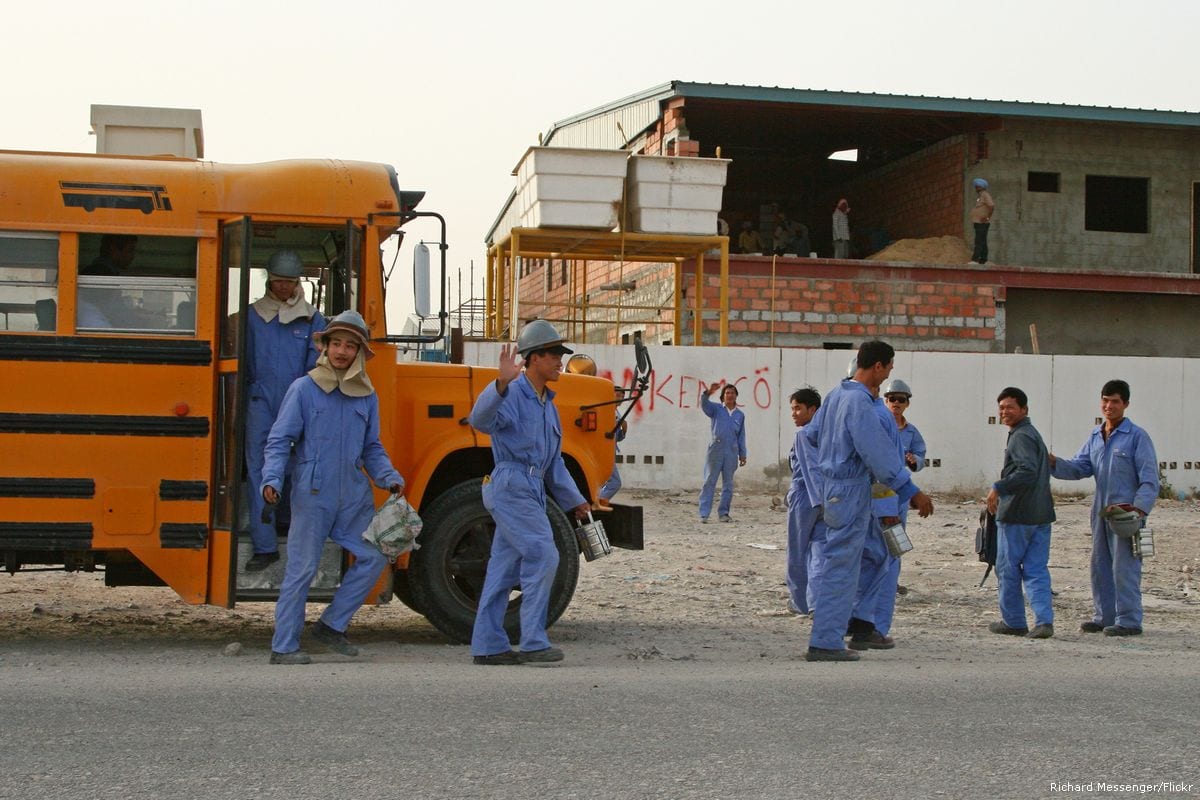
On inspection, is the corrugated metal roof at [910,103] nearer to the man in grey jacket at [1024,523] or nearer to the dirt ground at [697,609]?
the dirt ground at [697,609]

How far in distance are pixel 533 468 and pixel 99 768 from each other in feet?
10.6

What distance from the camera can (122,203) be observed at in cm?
791

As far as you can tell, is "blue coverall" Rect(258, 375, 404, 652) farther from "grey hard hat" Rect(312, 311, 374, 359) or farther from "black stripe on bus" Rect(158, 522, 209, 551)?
"black stripe on bus" Rect(158, 522, 209, 551)

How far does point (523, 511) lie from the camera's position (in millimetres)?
7711

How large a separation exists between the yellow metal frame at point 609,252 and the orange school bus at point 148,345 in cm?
1349

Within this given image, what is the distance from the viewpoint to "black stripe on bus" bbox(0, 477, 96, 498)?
7.79 metres

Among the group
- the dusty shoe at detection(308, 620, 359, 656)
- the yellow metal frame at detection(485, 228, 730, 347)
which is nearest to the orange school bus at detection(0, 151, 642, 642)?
the dusty shoe at detection(308, 620, 359, 656)

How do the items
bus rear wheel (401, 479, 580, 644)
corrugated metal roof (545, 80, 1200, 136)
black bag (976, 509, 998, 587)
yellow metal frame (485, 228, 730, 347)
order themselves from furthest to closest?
corrugated metal roof (545, 80, 1200, 136) → yellow metal frame (485, 228, 730, 347) → black bag (976, 509, 998, 587) → bus rear wheel (401, 479, 580, 644)

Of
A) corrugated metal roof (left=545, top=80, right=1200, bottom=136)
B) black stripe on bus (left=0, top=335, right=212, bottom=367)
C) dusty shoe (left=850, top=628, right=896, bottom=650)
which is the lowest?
dusty shoe (left=850, top=628, right=896, bottom=650)

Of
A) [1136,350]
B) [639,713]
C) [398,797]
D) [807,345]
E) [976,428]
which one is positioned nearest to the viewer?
[398,797]

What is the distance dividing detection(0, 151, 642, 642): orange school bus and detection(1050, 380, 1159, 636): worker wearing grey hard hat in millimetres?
4506

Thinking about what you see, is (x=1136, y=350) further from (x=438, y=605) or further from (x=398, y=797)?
(x=398, y=797)

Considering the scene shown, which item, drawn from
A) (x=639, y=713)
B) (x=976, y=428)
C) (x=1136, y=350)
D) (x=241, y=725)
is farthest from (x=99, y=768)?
(x=1136, y=350)

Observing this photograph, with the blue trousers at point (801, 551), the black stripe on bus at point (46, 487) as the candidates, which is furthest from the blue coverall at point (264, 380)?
the blue trousers at point (801, 551)
